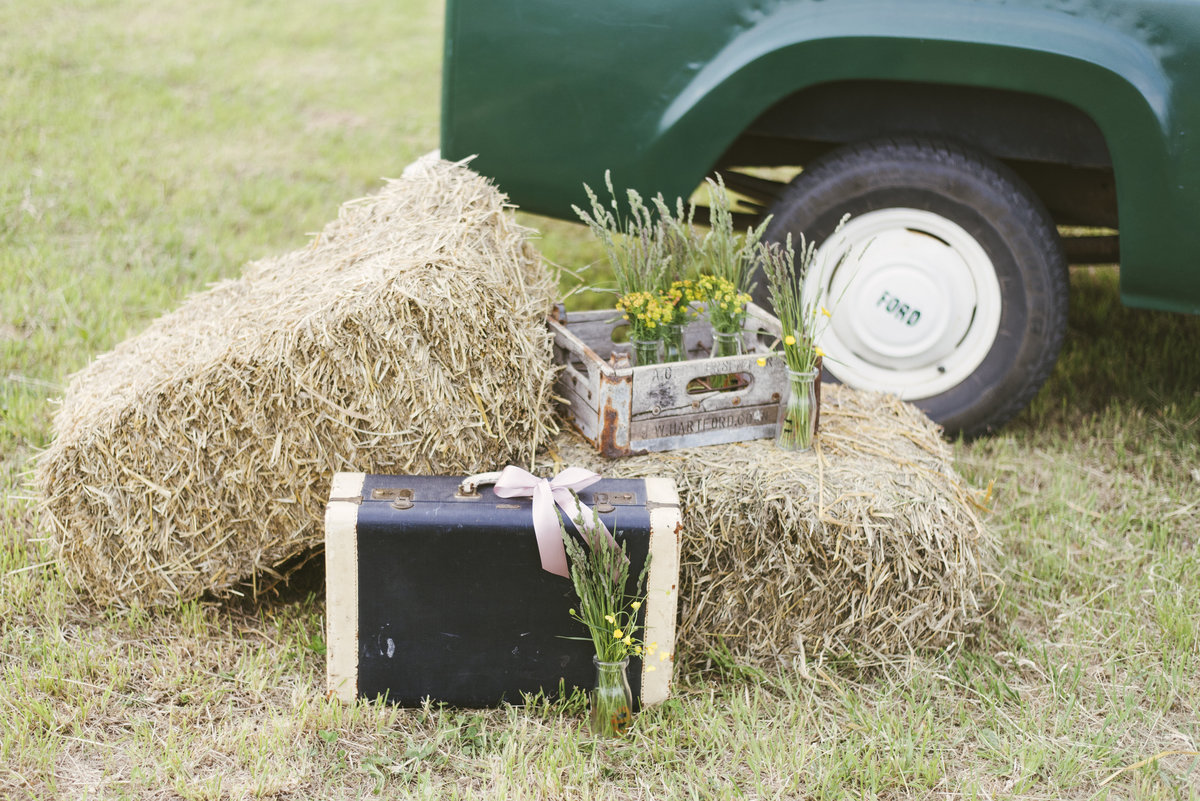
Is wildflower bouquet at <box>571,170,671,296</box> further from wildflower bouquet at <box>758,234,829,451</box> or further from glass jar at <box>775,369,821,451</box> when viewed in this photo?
glass jar at <box>775,369,821,451</box>

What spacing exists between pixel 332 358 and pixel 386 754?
0.95 meters

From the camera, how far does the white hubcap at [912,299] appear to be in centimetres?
361

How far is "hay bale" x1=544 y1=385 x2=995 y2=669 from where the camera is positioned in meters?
2.72

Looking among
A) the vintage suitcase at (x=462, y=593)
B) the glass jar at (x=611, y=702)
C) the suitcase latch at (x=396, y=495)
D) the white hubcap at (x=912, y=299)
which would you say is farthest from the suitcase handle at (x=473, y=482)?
the white hubcap at (x=912, y=299)

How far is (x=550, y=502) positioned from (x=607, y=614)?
29 cm

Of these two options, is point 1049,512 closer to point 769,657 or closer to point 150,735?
point 769,657

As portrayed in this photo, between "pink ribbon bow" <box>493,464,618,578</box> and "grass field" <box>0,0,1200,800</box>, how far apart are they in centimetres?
41

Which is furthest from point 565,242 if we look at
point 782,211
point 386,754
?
point 386,754

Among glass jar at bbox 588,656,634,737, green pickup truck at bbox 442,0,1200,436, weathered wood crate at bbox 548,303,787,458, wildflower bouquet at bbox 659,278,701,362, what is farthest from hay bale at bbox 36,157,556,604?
green pickup truck at bbox 442,0,1200,436

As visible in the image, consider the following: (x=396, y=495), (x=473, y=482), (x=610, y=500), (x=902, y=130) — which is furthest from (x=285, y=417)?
(x=902, y=130)

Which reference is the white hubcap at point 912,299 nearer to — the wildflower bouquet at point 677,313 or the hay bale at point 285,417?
the wildflower bouquet at point 677,313

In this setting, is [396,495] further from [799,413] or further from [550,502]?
[799,413]

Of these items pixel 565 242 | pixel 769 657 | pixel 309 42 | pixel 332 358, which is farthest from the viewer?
pixel 309 42

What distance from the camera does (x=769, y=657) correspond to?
2809 mm
